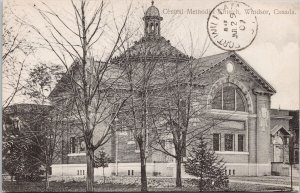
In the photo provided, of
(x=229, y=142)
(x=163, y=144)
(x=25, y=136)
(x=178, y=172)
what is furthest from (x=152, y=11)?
(x=229, y=142)

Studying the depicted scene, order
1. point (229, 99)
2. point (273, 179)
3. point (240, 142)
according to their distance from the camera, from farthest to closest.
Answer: point (240, 142) < point (229, 99) < point (273, 179)

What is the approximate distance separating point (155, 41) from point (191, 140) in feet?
10.6

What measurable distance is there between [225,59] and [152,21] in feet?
9.32

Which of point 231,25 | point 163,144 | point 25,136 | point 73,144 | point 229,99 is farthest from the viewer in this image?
point 229,99

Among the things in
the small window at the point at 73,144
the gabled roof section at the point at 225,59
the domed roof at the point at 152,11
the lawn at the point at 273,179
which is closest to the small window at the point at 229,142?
the lawn at the point at 273,179

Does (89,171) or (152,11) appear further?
(152,11)

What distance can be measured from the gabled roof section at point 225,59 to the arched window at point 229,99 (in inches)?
45.2

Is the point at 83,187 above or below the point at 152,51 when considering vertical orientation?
below

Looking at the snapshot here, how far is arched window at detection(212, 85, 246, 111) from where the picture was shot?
20.1 metres

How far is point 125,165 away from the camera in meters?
18.9

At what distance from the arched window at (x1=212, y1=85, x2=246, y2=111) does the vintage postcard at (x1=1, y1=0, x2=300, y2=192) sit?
1.93 ft

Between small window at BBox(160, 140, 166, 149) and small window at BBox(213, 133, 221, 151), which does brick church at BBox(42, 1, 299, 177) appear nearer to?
small window at BBox(213, 133, 221, 151)

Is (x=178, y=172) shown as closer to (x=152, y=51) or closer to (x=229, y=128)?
(x=229, y=128)

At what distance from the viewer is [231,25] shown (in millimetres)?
17469
